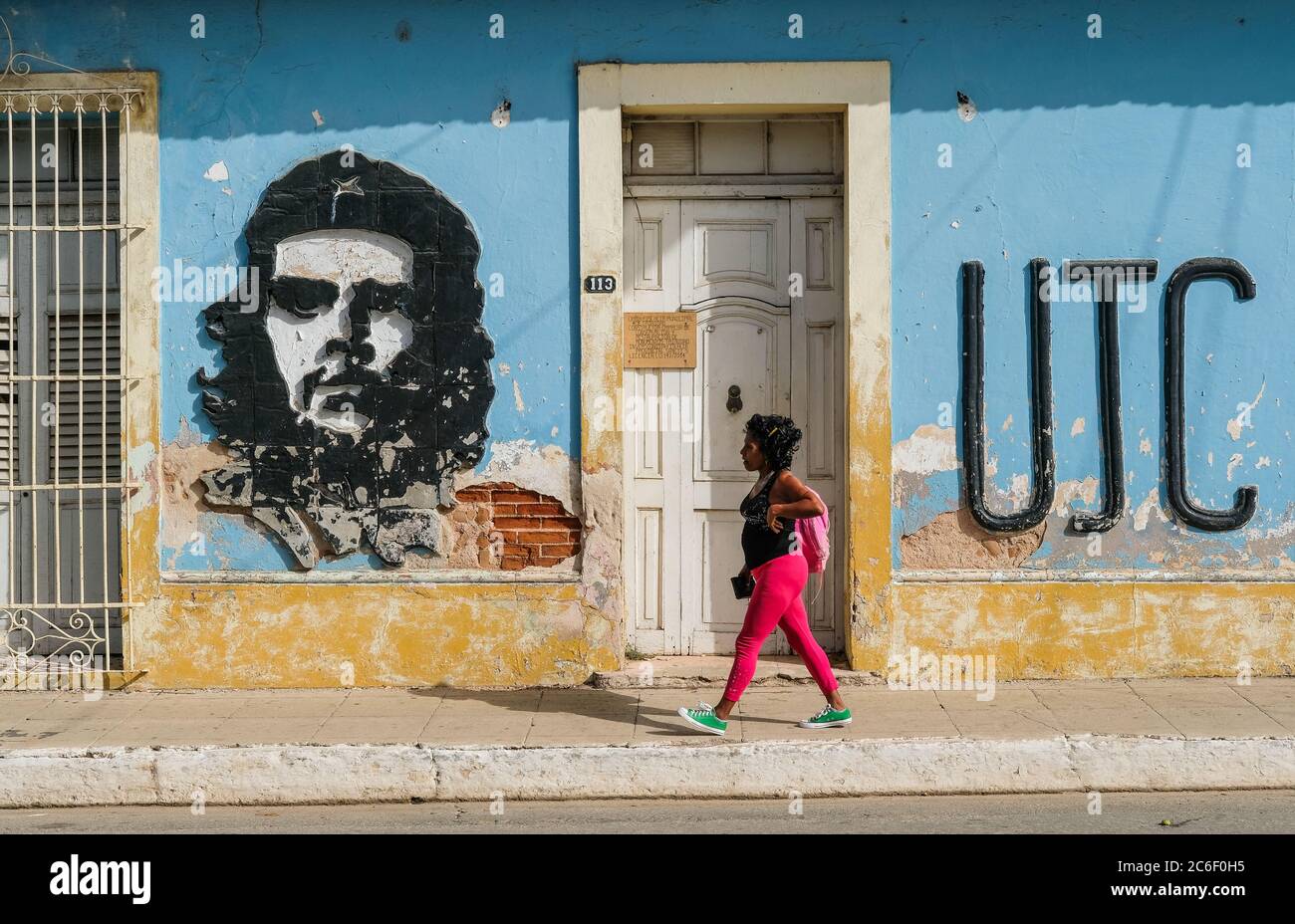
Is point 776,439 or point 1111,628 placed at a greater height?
point 776,439

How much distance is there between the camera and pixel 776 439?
664cm

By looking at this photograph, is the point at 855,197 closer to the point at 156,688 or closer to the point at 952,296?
the point at 952,296

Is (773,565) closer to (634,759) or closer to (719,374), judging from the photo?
(634,759)

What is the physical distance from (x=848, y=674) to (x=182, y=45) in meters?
5.04

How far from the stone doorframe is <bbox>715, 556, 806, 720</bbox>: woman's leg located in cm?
116

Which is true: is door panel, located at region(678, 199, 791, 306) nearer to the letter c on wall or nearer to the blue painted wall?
the blue painted wall

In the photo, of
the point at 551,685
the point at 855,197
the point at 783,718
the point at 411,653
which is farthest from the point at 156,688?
the point at 855,197

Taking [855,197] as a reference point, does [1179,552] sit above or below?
below

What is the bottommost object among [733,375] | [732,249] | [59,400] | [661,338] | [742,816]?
[742,816]

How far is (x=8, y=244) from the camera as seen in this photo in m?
7.90

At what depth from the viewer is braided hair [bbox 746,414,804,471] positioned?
6.64m

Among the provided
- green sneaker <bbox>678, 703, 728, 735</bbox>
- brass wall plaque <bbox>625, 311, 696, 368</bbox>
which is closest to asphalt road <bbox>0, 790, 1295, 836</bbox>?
green sneaker <bbox>678, 703, 728, 735</bbox>

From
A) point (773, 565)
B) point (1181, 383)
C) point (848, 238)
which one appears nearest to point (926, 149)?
point (848, 238)

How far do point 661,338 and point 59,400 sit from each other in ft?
11.3
